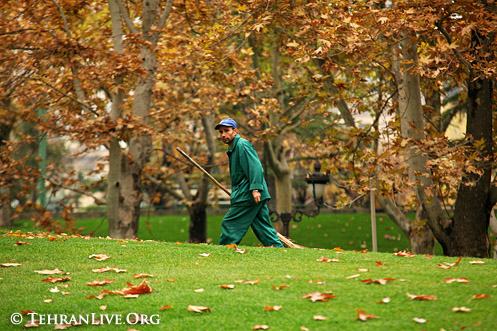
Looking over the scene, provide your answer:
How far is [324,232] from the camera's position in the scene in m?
24.4

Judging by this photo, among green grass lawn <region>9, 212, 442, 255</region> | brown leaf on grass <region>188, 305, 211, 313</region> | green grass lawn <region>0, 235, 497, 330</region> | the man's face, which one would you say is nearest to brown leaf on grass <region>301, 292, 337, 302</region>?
green grass lawn <region>0, 235, 497, 330</region>

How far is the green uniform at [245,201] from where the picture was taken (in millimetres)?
8086

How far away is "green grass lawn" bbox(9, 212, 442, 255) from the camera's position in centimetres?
2188

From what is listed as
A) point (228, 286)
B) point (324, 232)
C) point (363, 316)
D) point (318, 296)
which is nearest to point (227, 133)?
point (228, 286)

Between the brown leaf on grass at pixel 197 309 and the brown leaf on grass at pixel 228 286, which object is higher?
the brown leaf on grass at pixel 228 286

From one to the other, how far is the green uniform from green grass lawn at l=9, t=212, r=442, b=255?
12579mm

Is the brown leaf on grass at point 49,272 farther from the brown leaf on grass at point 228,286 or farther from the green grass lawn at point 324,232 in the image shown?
the green grass lawn at point 324,232

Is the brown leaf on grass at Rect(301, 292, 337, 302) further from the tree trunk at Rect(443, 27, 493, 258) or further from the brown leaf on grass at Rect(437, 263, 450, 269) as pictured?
the tree trunk at Rect(443, 27, 493, 258)

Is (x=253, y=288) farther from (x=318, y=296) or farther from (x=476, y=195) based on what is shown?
(x=476, y=195)

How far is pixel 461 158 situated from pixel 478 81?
1.80 meters

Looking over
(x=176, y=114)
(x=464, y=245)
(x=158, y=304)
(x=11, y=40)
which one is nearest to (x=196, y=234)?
(x=176, y=114)

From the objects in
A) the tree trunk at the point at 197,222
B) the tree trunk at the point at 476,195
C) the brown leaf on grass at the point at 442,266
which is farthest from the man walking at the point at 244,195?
the tree trunk at the point at 197,222

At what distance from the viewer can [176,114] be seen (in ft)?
57.1

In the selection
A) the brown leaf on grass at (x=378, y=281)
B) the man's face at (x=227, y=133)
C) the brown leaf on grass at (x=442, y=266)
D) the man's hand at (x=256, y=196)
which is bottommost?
the brown leaf on grass at (x=378, y=281)
